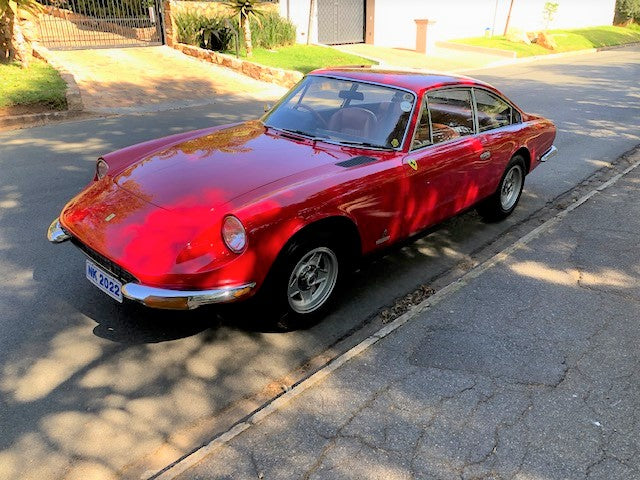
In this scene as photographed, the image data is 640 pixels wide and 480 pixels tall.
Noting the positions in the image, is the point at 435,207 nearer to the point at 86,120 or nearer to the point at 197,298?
the point at 197,298

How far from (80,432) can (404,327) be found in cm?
205

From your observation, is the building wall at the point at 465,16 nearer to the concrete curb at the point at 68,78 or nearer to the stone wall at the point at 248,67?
the stone wall at the point at 248,67

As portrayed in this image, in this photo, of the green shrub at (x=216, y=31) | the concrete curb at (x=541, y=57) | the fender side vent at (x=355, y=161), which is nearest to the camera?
the fender side vent at (x=355, y=161)

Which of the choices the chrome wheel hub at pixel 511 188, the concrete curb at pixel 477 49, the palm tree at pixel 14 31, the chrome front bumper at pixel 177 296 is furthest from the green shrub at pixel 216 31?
the chrome front bumper at pixel 177 296

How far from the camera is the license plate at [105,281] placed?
10.2ft

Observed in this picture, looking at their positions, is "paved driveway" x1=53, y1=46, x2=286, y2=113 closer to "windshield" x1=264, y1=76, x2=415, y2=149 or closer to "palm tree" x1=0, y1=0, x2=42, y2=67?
"palm tree" x1=0, y1=0, x2=42, y2=67

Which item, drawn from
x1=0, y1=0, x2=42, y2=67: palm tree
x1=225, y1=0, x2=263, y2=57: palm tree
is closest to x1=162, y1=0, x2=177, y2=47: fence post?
x1=225, y1=0, x2=263, y2=57: palm tree

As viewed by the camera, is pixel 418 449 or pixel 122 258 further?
pixel 122 258

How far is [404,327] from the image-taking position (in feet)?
11.9

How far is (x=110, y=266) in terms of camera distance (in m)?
3.13

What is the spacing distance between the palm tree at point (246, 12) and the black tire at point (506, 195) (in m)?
12.4

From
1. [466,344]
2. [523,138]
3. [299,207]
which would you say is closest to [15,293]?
[299,207]

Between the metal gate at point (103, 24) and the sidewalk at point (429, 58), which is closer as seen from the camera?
the metal gate at point (103, 24)

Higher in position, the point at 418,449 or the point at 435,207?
the point at 435,207
